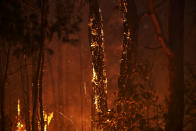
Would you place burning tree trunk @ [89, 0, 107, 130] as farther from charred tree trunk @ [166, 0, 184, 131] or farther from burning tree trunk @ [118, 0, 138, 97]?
charred tree trunk @ [166, 0, 184, 131]

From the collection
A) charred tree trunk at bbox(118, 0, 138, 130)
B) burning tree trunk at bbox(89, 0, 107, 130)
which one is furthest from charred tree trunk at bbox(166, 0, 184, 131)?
burning tree trunk at bbox(89, 0, 107, 130)

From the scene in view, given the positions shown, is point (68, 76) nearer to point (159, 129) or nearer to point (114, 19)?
point (114, 19)

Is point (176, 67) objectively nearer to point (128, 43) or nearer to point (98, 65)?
point (128, 43)

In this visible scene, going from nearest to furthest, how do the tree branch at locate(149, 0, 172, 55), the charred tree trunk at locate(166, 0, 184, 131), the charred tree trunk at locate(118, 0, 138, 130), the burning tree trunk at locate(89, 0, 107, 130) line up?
1. the tree branch at locate(149, 0, 172, 55)
2. the charred tree trunk at locate(166, 0, 184, 131)
3. the charred tree trunk at locate(118, 0, 138, 130)
4. the burning tree trunk at locate(89, 0, 107, 130)

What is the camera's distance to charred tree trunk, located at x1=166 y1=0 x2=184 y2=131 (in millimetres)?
5879

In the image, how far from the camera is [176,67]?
5875 mm

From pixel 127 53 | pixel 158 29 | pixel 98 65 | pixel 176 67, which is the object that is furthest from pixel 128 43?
pixel 158 29

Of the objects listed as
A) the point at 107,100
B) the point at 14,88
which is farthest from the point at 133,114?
the point at 14,88

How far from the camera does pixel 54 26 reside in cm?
599

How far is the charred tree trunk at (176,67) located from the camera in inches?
231

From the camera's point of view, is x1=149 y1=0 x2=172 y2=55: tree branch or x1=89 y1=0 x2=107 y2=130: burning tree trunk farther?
x1=89 y1=0 x2=107 y2=130: burning tree trunk

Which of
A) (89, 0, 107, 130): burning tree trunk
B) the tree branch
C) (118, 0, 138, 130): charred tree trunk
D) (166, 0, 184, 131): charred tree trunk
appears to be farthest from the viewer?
(89, 0, 107, 130): burning tree trunk

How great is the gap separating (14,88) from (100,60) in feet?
46.3

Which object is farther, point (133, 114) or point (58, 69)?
point (58, 69)
